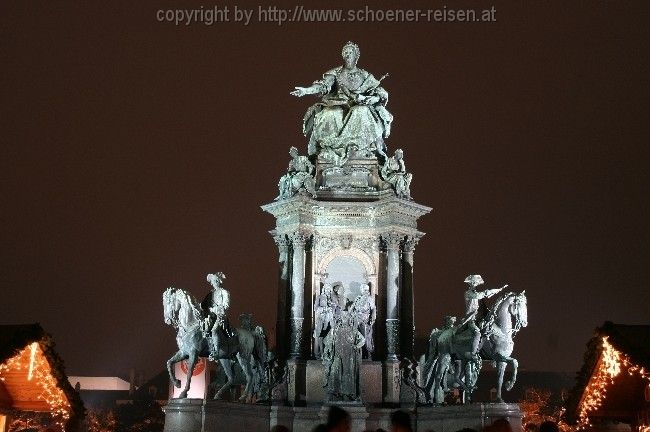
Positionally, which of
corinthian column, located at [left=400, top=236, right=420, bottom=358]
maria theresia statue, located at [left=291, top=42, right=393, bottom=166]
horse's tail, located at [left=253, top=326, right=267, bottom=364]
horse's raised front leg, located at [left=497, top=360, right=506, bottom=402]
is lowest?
horse's raised front leg, located at [left=497, top=360, right=506, bottom=402]

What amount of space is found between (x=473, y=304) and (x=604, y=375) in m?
7.30

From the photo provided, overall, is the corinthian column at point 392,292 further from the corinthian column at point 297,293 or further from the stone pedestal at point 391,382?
the corinthian column at point 297,293

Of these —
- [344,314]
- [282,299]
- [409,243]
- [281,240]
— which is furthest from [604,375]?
[281,240]

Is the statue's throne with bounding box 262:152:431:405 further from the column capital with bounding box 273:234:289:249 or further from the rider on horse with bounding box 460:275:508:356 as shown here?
the rider on horse with bounding box 460:275:508:356

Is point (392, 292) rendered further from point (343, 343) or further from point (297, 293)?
point (343, 343)

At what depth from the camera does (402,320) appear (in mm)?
25672

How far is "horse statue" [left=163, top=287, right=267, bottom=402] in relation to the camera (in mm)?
22875

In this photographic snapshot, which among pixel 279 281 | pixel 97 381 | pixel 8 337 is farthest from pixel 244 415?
pixel 97 381

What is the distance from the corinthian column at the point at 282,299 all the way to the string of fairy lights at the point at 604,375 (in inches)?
388

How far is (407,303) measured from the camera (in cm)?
2575

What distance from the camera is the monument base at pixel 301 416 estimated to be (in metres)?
22.0

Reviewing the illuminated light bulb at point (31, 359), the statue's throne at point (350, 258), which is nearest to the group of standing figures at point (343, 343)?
the statue's throne at point (350, 258)

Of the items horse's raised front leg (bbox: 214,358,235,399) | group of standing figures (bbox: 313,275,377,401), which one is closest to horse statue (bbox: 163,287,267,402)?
horse's raised front leg (bbox: 214,358,235,399)

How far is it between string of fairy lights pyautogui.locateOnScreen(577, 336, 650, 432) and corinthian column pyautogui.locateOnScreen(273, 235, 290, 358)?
9.85m
